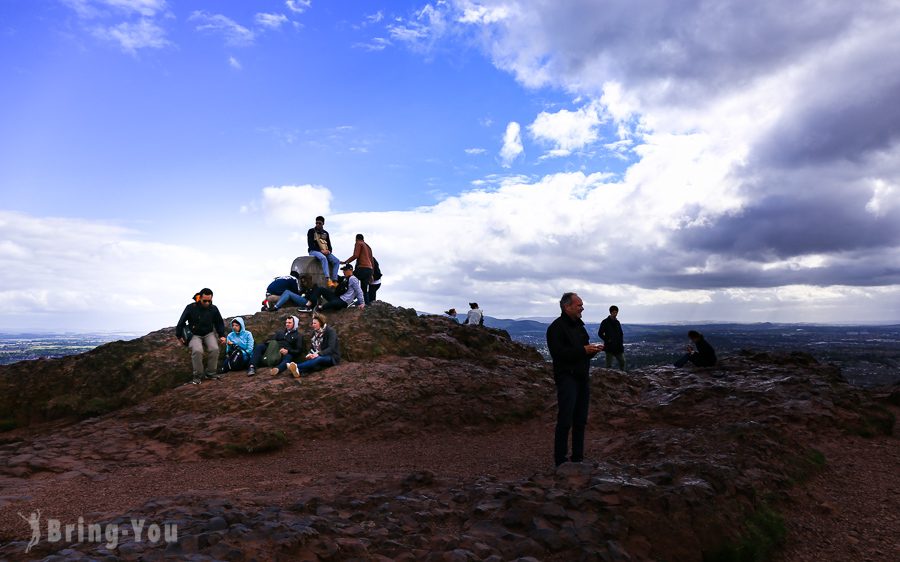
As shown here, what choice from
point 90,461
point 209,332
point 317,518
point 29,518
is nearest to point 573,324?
point 317,518

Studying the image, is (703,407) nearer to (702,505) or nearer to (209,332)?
(702,505)

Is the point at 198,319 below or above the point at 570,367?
above

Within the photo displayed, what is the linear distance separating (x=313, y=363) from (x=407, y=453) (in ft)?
16.4

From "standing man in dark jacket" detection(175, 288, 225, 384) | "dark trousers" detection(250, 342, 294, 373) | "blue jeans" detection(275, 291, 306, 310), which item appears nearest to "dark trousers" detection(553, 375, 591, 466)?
"dark trousers" detection(250, 342, 294, 373)

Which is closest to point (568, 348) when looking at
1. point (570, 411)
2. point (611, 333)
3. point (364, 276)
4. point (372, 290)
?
point (570, 411)

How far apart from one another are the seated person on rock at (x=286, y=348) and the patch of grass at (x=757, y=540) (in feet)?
39.0

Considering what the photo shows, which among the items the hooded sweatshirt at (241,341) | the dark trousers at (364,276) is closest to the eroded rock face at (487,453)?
the hooded sweatshirt at (241,341)

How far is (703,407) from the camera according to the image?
12.9 meters

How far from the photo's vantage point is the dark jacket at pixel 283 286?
20.5m

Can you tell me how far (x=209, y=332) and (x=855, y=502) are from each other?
14793mm

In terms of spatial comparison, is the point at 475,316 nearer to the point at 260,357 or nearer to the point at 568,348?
the point at 260,357

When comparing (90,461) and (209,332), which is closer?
(90,461)

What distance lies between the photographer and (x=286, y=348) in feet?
49.7

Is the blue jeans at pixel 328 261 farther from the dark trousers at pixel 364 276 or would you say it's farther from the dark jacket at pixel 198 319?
the dark jacket at pixel 198 319
